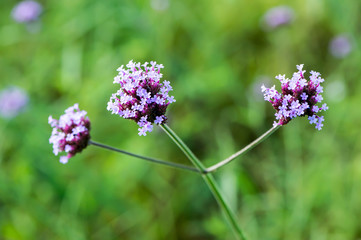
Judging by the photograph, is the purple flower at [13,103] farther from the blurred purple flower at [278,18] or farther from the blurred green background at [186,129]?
the blurred purple flower at [278,18]

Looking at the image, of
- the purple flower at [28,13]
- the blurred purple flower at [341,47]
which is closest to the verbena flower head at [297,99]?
the blurred purple flower at [341,47]

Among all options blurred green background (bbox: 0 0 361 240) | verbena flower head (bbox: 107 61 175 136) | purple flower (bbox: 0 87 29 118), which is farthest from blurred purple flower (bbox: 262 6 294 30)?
verbena flower head (bbox: 107 61 175 136)

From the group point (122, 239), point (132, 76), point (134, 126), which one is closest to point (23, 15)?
point (134, 126)

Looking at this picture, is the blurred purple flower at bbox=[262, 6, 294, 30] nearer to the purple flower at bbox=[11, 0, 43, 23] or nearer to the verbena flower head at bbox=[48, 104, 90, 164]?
the purple flower at bbox=[11, 0, 43, 23]

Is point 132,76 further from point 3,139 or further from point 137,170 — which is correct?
point 3,139

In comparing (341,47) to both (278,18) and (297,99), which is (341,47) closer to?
(278,18)
